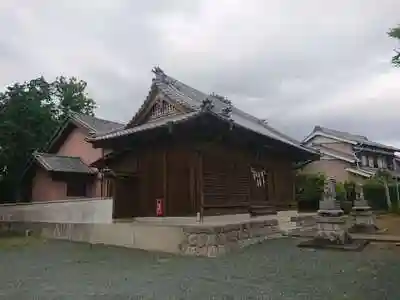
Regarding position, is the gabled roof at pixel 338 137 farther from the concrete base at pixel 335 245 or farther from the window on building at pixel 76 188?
the concrete base at pixel 335 245

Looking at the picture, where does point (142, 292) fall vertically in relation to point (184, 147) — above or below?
below

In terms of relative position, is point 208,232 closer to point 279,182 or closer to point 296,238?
point 296,238

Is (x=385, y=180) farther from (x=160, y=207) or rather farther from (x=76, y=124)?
(x=76, y=124)

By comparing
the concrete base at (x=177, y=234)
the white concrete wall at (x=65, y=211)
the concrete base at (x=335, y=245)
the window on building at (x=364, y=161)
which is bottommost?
the concrete base at (x=335, y=245)

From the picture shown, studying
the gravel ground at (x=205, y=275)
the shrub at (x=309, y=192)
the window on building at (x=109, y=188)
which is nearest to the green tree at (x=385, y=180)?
the shrub at (x=309, y=192)

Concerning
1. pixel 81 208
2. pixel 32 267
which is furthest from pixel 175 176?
pixel 32 267

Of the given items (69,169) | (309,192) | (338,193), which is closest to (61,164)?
(69,169)

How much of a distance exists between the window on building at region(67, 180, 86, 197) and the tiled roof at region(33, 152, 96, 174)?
0.61 m

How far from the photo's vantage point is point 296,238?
1148cm

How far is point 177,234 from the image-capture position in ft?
29.9

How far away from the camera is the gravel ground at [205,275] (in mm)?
5195

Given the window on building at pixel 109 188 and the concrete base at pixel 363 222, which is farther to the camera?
the window on building at pixel 109 188

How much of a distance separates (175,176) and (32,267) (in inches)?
185

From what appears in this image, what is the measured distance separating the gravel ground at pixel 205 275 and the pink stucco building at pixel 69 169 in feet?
27.5
